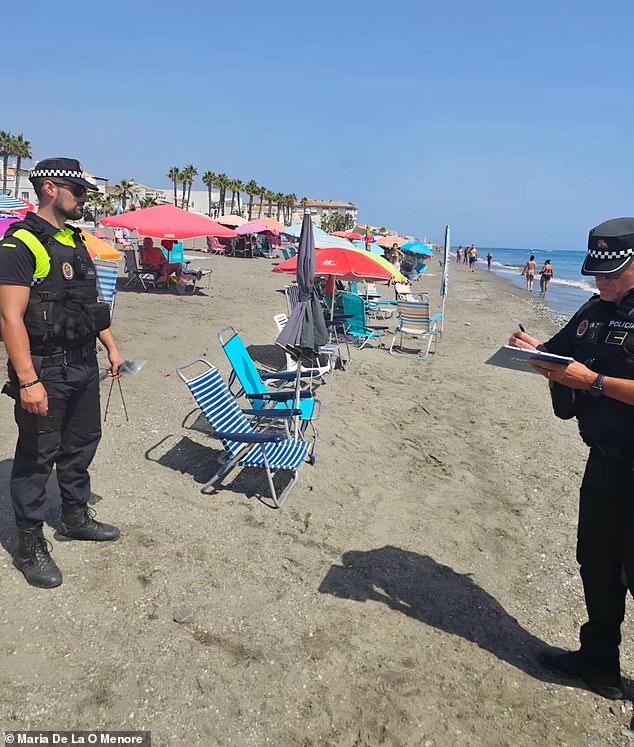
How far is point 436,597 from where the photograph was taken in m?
3.17

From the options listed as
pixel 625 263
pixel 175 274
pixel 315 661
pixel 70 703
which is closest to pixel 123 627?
pixel 70 703

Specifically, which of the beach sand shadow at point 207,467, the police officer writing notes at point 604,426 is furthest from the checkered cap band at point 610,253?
the beach sand shadow at point 207,467

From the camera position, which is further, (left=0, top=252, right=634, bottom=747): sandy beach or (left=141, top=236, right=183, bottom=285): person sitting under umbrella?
(left=141, top=236, right=183, bottom=285): person sitting under umbrella

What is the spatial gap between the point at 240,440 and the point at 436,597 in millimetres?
1727

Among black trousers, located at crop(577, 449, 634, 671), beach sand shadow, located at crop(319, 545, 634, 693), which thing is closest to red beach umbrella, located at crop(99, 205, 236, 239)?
beach sand shadow, located at crop(319, 545, 634, 693)

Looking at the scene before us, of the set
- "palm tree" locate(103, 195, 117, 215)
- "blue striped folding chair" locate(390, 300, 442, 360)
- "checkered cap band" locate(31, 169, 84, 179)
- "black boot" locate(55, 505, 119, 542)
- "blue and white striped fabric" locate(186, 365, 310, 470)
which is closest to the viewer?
"checkered cap band" locate(31, 169, 84, 179)

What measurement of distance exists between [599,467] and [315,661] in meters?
1.64

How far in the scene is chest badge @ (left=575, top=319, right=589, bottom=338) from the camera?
239cm

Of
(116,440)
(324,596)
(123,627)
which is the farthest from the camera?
(116,440)

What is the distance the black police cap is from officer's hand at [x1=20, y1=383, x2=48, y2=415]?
1076 mm

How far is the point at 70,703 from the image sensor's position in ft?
7.33

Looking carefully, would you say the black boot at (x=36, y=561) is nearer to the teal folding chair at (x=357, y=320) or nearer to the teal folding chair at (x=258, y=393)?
the teal folding chair at (x=258, y=393)

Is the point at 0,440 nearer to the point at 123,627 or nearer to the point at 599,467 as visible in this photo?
the point at 123,627

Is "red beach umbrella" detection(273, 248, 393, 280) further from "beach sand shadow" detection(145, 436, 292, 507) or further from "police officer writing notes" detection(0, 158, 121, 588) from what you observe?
"police officer writing notes" detection(0, 158, 121, 588)
